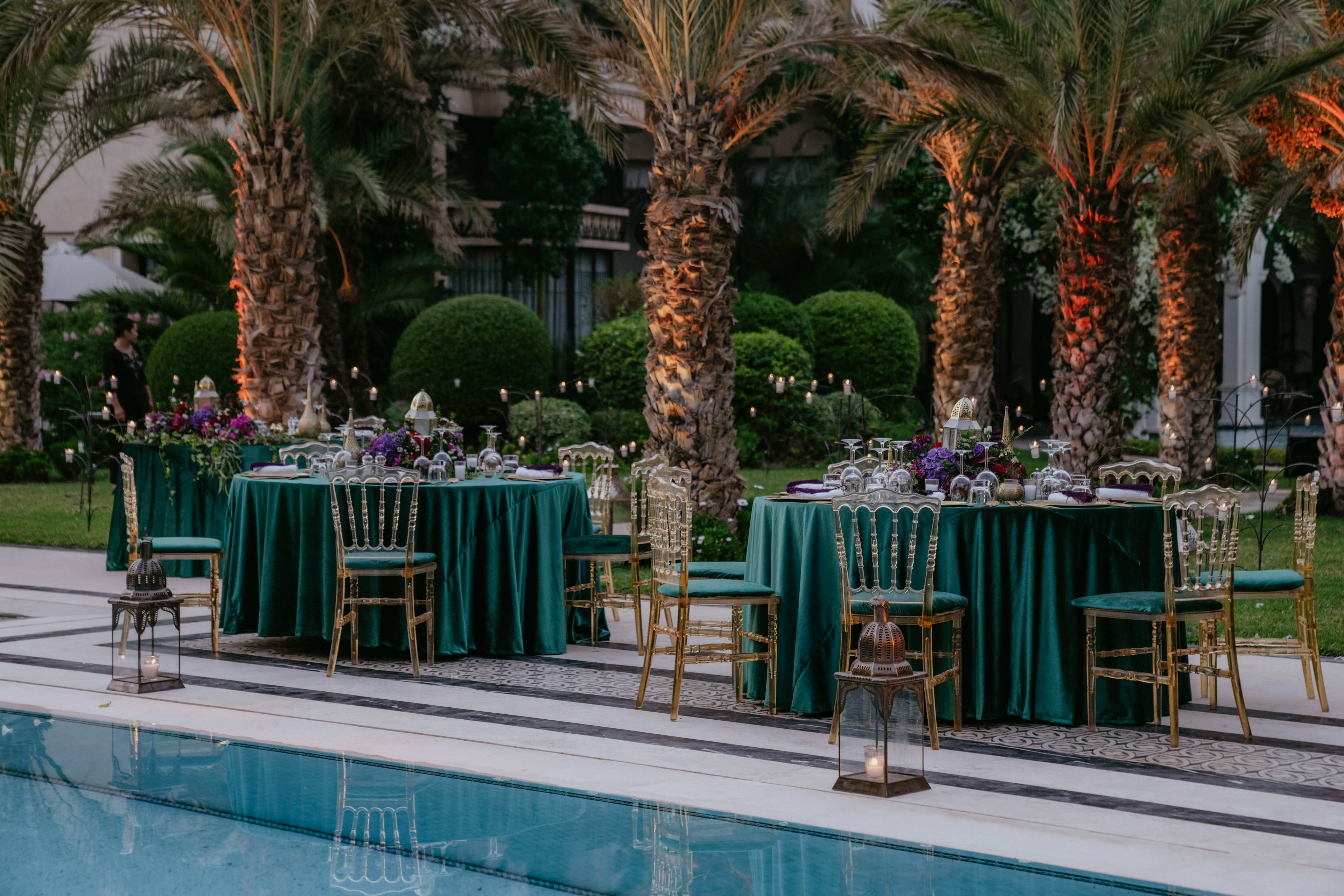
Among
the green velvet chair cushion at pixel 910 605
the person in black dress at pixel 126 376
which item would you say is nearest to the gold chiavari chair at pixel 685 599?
the green velvet chair cushion at pixel 910 605

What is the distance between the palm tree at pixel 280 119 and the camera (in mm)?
11906

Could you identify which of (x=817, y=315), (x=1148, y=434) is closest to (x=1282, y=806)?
(x=817, y=315)

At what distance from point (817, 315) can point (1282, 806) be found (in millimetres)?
17517

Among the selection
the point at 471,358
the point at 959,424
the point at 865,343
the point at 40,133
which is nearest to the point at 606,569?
the point at 959,424

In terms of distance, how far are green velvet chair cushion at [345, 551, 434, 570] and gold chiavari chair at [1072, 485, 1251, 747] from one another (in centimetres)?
329

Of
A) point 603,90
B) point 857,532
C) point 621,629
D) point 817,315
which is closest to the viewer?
point 857,532

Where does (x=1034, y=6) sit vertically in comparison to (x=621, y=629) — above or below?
above

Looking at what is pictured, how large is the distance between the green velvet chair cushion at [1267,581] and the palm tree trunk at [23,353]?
16387 millimetres

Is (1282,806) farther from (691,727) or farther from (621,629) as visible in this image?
(621,629)

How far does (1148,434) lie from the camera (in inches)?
1008

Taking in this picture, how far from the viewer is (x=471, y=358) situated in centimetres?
1920

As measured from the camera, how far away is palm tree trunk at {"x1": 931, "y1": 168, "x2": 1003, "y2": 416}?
15359mm

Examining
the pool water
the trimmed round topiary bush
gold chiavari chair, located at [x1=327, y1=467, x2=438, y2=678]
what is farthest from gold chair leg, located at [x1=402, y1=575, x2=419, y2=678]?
the trimmed round topiary bush

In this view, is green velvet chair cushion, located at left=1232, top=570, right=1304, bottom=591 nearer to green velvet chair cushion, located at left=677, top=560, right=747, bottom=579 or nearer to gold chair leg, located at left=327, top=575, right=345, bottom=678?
green velvet chair cushion, located at left=677, top=560, right=747, bottom=579
